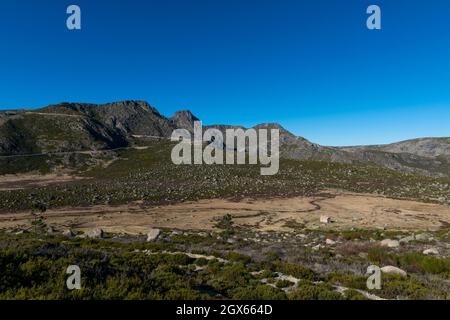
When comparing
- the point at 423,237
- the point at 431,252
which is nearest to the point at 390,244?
the point at 431,252

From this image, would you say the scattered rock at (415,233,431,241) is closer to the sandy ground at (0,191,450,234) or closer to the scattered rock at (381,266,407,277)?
the sandy ground at (0,191,450,234)

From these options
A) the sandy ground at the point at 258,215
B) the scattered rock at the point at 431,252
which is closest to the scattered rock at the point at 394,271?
the scattered rock at the point at 431,252

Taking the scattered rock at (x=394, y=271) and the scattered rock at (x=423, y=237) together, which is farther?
the scattered rock at (x=423, y=237)

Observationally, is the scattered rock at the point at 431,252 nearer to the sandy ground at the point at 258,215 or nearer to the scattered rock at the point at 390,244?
the scattered rock at the point at 390,244

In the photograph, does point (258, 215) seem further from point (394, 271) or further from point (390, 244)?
point (394, 271)

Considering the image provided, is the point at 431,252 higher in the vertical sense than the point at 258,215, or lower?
higher

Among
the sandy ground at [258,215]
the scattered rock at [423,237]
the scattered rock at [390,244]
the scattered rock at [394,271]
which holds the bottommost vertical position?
the sandy ground at [258,215]

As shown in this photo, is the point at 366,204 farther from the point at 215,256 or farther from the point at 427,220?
the point at 215,256

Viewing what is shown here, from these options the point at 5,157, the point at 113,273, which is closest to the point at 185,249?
the point at 113,273

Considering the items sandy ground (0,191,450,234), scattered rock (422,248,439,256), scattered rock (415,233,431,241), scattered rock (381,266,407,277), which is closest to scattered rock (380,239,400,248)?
scattered rock (422,248,439,256)
